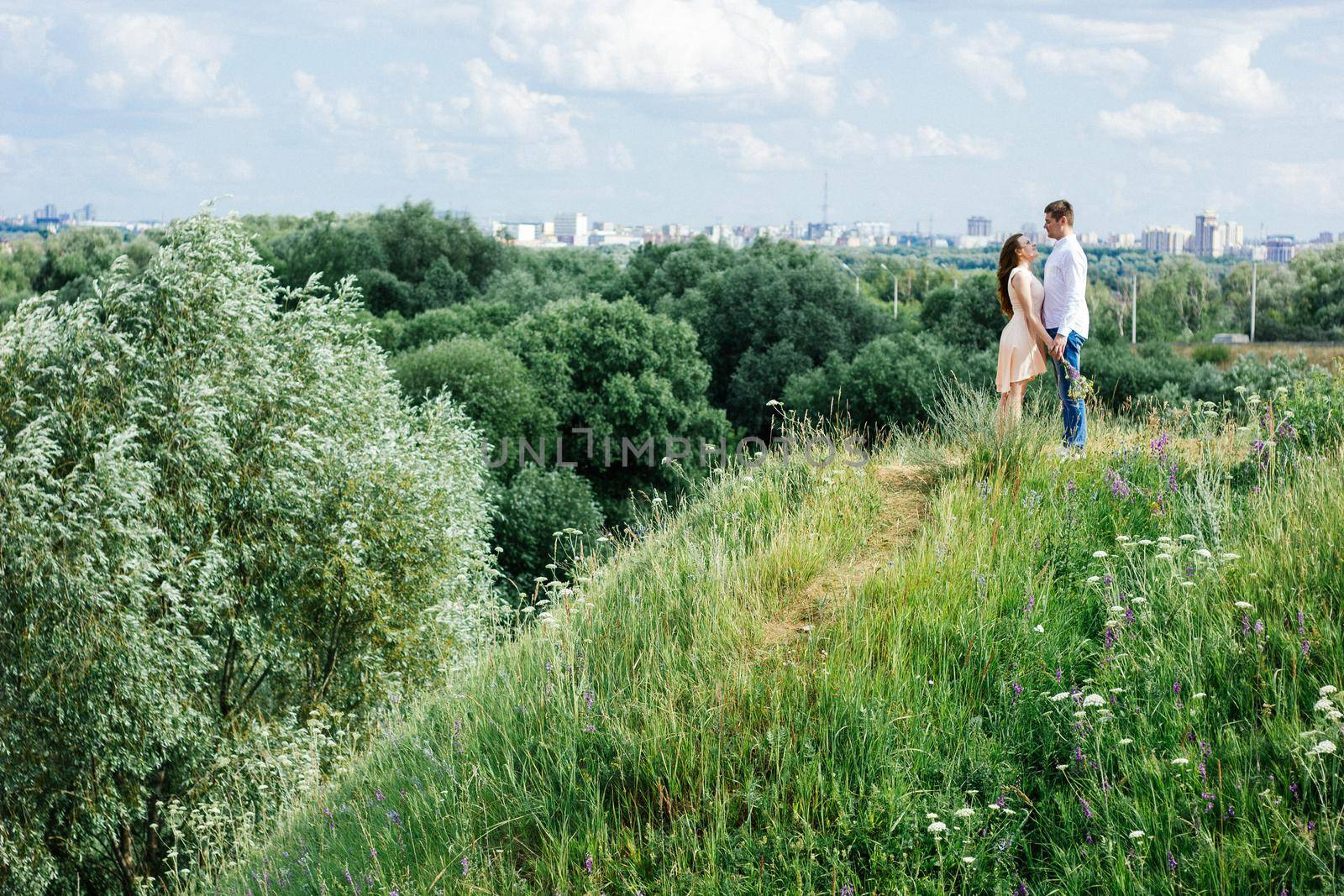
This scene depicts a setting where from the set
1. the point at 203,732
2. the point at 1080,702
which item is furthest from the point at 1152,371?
the point at 1080,702

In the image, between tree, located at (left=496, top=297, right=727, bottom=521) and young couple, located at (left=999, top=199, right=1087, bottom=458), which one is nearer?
young couple, located at (left=999, top=199, right=1087, bottom=458)

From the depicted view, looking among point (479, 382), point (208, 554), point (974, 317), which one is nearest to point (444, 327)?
point (479, 382)

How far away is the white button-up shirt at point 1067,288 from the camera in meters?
10.3

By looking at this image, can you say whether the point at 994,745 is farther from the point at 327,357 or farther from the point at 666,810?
the point at 327,357

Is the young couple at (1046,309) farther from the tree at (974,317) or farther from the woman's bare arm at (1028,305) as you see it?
the tree at (974,317)

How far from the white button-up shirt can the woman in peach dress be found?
158 mm

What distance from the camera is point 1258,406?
9.89 meters

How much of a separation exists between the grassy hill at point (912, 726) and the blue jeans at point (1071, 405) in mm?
2458

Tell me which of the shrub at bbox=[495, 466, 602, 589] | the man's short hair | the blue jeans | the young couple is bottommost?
the shrub at bbox=[495, 466, 602, 589]

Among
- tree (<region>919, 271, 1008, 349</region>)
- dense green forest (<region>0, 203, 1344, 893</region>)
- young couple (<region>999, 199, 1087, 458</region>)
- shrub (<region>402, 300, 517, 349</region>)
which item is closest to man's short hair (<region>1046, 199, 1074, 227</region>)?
young couple (<region>999, 199, 1087, 458</region>)

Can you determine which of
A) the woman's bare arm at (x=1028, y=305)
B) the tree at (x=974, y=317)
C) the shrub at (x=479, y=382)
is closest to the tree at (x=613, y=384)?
the shrub at (x=479, y=382)

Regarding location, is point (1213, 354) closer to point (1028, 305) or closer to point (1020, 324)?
point (1020, 324)

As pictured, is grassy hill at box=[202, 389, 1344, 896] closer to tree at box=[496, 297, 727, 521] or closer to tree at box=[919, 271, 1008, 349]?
tree at box=[496, 297, 727, 521]

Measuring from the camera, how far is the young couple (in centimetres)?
1036
